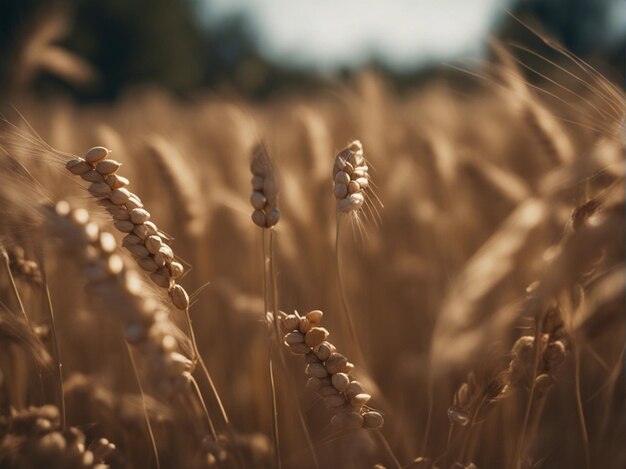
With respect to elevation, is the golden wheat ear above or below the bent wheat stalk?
below

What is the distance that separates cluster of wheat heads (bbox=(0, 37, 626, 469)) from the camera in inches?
26.5

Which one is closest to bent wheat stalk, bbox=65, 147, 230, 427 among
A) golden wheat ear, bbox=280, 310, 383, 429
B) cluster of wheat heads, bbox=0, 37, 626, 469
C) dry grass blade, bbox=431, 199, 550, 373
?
cluster of wheat heads, bbox=0, 37, 626, 469

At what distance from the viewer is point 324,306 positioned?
1844 millimetres

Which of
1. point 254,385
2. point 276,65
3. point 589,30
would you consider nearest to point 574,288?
point 254,385

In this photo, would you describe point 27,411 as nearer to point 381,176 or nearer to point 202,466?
point 202,466

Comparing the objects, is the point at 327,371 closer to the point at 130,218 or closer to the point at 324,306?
the point at 130,218

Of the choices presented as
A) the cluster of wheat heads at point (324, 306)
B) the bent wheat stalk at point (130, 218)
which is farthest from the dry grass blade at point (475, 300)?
the bent wheat stalk at point (130, 218)

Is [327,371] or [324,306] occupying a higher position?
[324,306]

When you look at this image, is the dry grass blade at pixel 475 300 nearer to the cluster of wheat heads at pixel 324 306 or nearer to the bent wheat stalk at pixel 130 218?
the cluster of wheat heads at pixel 324 306

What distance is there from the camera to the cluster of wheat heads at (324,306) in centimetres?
67

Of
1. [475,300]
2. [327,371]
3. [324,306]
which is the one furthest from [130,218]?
[324,306]

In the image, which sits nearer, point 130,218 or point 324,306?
point 130,218

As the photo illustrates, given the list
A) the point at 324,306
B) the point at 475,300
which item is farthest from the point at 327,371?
the point at 324,306

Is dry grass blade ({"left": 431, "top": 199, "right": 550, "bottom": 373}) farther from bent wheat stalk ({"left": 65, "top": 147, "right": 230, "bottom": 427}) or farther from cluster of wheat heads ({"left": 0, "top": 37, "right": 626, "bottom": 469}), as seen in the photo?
bent wheat stalk ({"left": 65, "top": 147, "right": 230, "bottom": 427})
